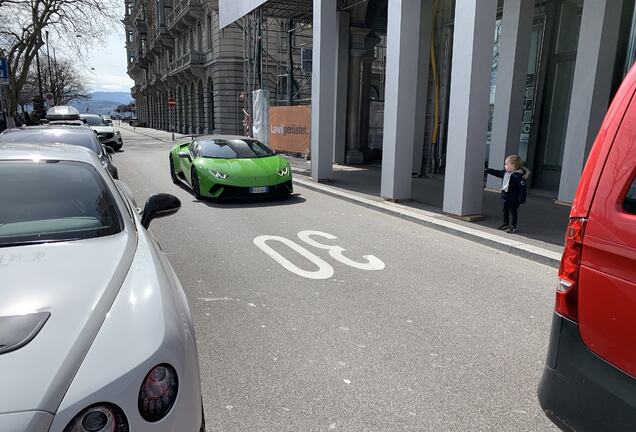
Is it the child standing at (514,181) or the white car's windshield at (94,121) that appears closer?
the child standing at (514,181)

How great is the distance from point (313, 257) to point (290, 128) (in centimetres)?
1363

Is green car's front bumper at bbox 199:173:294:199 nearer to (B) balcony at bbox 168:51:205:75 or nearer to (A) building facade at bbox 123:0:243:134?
(A) building facade at bbox 123:0:243:134

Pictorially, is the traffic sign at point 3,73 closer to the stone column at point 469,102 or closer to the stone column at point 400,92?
the stone column at point 400,92

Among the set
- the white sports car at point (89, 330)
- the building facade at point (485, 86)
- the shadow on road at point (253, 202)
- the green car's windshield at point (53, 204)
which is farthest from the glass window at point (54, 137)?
the building facade at point (485, 86)

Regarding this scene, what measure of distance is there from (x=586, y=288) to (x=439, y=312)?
7.87ft

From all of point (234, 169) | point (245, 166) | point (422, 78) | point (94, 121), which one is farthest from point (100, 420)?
point (94, 121)

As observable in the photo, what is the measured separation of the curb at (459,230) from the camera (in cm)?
598

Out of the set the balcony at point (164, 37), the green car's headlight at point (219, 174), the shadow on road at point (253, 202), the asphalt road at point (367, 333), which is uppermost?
the balcony at point (164, 37)

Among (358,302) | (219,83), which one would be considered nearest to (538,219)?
(358,302)

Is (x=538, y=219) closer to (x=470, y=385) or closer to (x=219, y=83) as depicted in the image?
(x=470, y=385)

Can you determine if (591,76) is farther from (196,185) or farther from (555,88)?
(196,185)

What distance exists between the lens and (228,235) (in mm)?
7039

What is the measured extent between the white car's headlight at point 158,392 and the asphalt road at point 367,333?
110 cm

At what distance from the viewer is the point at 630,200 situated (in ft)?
6.06
